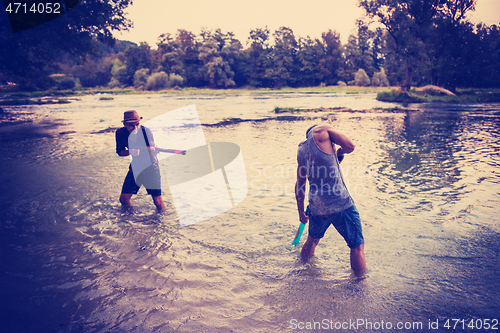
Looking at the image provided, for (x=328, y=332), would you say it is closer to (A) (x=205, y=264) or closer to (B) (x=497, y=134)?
(A) (x=205, y=264)

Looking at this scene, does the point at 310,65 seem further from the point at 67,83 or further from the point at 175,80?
the point at 67,83

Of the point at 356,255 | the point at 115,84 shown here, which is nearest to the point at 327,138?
the point at 356,255

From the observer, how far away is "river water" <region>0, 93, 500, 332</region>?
3.21 m

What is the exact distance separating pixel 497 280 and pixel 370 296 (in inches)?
66.2

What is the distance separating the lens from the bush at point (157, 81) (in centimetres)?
7675

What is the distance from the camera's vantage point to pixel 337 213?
352 cm

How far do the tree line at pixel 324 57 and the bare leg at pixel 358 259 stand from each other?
45483 mm

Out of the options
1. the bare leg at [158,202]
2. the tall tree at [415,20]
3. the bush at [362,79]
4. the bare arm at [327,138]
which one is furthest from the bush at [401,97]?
the bush at [362,79]

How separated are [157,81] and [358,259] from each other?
80.8 meters

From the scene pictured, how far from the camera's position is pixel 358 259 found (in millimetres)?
3758

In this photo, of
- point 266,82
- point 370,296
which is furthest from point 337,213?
point 266,82

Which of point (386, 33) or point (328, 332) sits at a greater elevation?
point (386, 33)

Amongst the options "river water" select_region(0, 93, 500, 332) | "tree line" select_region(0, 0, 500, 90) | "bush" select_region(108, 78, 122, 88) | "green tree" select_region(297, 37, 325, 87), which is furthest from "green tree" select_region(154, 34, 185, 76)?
"river water" select_region(0, 93, 500, 332)

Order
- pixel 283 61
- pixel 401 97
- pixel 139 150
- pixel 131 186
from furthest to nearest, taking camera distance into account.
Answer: pixel 283 61, pixel 401 97, pixel 131 186, pixel 139 150
